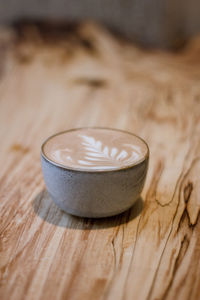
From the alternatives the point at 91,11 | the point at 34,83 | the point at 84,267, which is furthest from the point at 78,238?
the point at 91,11

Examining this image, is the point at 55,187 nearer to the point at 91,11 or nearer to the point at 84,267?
the point at 84,267

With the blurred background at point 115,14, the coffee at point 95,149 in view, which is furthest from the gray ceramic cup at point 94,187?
the blurred background at point 115,14

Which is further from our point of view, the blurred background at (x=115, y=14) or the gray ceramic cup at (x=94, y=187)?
the blurred background at (x=115, y=14)

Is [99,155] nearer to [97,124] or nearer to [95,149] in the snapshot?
[95,149]

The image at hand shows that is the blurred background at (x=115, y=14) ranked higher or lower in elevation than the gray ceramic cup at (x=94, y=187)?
lower

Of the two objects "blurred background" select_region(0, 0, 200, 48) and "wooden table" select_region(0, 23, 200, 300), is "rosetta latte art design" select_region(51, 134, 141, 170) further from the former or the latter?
"blurred background" select_region(0, 0, 200, 48)

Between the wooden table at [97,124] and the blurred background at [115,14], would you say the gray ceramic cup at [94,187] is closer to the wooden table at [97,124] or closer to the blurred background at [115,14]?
the wooden table at [97,124]
